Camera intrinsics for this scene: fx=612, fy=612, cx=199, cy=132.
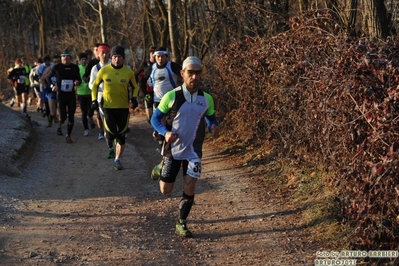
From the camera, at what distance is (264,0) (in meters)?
14.0

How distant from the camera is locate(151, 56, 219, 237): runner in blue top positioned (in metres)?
6.75

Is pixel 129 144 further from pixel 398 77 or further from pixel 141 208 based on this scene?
pixel 398 77

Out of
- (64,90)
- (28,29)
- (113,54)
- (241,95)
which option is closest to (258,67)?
(241,95)

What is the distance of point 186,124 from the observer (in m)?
6.81

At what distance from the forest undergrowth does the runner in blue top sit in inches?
54.9

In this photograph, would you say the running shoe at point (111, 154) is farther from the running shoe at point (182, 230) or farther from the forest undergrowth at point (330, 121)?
the running shoe at point (182, 230)

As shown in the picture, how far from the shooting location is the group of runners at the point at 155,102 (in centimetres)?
681

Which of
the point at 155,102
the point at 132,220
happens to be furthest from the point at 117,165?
the point at 132,220

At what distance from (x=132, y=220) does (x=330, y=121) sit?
2747 mm

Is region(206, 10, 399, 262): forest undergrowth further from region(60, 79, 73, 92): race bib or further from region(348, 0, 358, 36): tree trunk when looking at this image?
region(60, 79, 73, 92): race bib

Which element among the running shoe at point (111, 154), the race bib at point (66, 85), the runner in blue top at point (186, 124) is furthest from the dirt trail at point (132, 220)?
the race bib at point (66, 85)

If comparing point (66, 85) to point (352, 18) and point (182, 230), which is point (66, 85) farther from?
point (182, 230)

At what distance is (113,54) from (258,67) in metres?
2.55

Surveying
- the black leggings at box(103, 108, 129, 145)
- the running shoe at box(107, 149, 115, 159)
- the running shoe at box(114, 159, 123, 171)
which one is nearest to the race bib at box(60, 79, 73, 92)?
the running shoe at box(107, 149, 115, 159)
